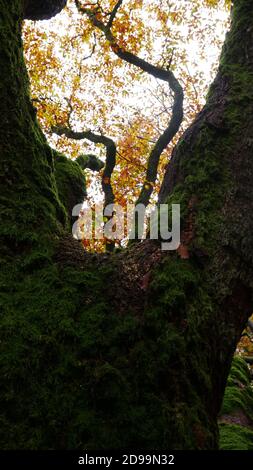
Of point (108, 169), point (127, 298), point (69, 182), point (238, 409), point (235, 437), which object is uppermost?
point (108, 169)

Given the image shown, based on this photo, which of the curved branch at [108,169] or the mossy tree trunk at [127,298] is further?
the curved branch at [108,169]

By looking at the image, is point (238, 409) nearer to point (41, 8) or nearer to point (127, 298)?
point (127, 298)

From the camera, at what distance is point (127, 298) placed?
8.06 ft

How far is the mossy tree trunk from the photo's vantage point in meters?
1.91

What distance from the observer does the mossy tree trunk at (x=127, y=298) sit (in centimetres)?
191

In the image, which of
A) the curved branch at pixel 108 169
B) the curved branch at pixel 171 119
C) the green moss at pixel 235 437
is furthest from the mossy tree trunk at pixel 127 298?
the curved branch at pixel 108 169

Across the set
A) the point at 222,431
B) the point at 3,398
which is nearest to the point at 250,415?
the point at 222,431

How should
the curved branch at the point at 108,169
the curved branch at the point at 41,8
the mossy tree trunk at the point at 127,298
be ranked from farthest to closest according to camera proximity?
1. the curved branch at the point at 108,169
2. the curved branch at the point at 41,8
3. the mossy tree trunk at the point at 127,298

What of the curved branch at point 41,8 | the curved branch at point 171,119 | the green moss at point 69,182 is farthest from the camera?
the curved branch at point 171,119

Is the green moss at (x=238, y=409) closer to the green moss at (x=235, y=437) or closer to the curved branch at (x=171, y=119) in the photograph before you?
the green moss at (x=235, y=437)

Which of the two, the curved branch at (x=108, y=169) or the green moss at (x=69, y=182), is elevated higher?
the curved branch at (x=108, y=169)

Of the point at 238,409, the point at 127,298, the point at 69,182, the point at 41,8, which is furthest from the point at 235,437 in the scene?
the point at 41,8

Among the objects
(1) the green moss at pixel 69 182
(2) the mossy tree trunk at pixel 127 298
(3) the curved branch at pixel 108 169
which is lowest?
(2) the mossy tree trunk at pixel 127 298

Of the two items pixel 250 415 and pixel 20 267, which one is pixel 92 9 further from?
pixel 250 415
